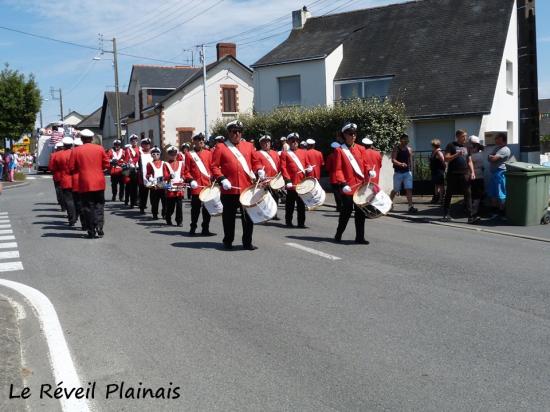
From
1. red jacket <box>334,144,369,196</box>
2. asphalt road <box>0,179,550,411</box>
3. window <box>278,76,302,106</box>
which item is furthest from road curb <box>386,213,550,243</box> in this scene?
window <box>278,76,302,106</box>

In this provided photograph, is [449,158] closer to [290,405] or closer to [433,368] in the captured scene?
[433,368]

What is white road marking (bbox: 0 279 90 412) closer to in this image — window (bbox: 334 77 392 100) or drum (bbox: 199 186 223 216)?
drum (bbox: 199 186 223 216)

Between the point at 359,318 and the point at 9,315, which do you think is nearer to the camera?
the point at 359,318

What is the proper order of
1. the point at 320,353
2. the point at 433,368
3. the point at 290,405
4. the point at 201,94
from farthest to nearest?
the point at 201,94
the point at 320,353
the point at 433,368
the point at 290,405

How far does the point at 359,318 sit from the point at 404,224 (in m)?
8.53

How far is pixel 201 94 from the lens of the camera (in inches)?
2005

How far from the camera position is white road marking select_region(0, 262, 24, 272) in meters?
10.0

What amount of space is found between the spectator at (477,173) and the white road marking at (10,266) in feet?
30.8

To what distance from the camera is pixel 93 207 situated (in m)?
12.3

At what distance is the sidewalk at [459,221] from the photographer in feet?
41.4

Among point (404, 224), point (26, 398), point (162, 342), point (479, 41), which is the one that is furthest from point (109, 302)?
point (479, 41)

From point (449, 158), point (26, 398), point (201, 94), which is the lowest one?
point (26, 398)

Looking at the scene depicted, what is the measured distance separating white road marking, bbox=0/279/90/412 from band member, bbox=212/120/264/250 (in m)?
3.47

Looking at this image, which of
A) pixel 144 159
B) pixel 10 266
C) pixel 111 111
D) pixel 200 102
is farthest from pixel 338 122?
pixel 111 111
